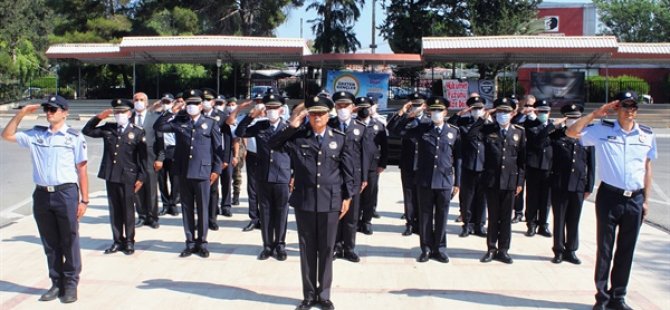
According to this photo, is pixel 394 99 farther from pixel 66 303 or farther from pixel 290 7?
pixel 66 303

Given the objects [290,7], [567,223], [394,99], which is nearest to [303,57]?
[394,99]

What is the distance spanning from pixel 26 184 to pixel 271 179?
8.03m

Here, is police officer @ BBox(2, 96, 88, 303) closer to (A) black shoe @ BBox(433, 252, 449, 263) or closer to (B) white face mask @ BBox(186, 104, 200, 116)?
(B) white face mask @ BBox(186, 104, 200, 116)

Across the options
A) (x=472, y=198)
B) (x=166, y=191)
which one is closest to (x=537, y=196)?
(x=472, y=198)

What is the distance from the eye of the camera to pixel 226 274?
22.5 feet

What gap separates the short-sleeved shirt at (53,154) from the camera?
576 centimetres

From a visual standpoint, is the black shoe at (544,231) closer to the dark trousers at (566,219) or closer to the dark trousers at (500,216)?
the dark trousers at (566,219)

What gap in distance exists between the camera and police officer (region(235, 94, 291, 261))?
7488mm

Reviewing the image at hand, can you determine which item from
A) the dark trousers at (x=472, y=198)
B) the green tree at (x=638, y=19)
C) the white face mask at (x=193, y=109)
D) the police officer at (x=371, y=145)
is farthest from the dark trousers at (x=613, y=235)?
the green tree at (x=638, y=19)

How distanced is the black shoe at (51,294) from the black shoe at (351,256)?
3116 millimetres

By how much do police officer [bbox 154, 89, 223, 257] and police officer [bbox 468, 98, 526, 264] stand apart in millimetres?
3224

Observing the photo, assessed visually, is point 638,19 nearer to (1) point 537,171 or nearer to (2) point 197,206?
(1) point 537,171

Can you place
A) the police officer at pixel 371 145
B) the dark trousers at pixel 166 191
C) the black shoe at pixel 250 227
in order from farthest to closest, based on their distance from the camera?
the dark trousers at pixel 166 191
the black shoe at pixel 250 227
the police officer at pixel 371 145

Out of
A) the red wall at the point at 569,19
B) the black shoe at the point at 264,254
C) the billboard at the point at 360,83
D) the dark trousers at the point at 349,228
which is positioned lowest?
the black shoe at the point at 264,254
